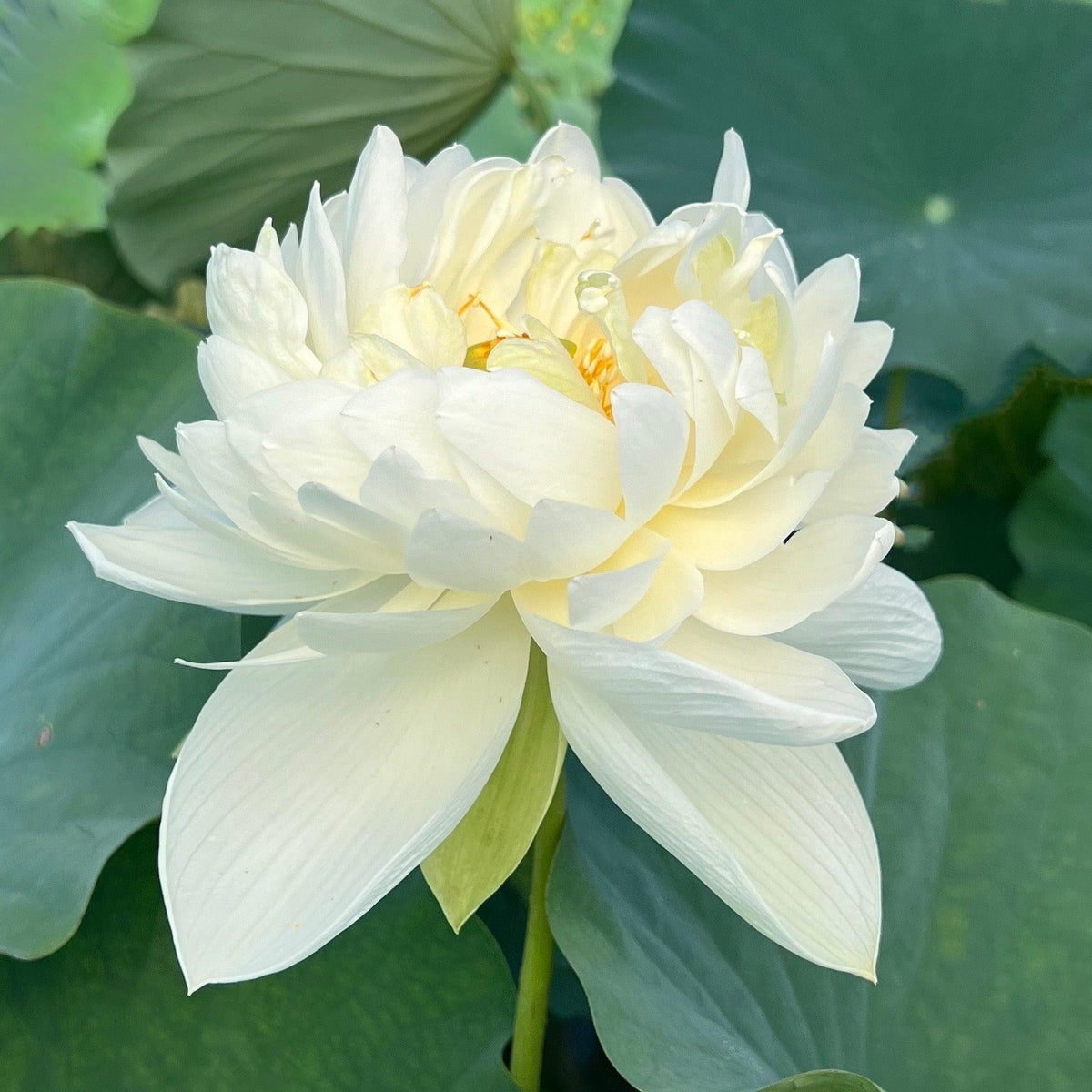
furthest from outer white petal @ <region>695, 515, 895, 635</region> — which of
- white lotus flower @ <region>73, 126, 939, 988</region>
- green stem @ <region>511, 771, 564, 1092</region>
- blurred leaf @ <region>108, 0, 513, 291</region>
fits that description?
blurred leaf @ <region>108, 0, 513, 291</region>

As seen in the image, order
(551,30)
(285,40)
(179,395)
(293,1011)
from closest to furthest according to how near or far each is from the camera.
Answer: (293,1011) → (179,395) → (285,40) → (551,30)

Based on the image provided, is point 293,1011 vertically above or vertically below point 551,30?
below

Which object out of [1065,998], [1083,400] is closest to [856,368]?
[1065,998]

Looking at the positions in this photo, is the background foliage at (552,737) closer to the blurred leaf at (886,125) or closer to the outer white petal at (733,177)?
the blurred leaf at (886,125)

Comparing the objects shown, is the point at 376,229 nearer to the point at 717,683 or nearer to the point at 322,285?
the point at 322,285

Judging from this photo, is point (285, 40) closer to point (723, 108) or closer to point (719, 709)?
point (723, 108)

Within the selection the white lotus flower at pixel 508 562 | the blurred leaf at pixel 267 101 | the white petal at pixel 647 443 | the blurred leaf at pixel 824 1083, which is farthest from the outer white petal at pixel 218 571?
the blurred leaf at pixel 267 101
